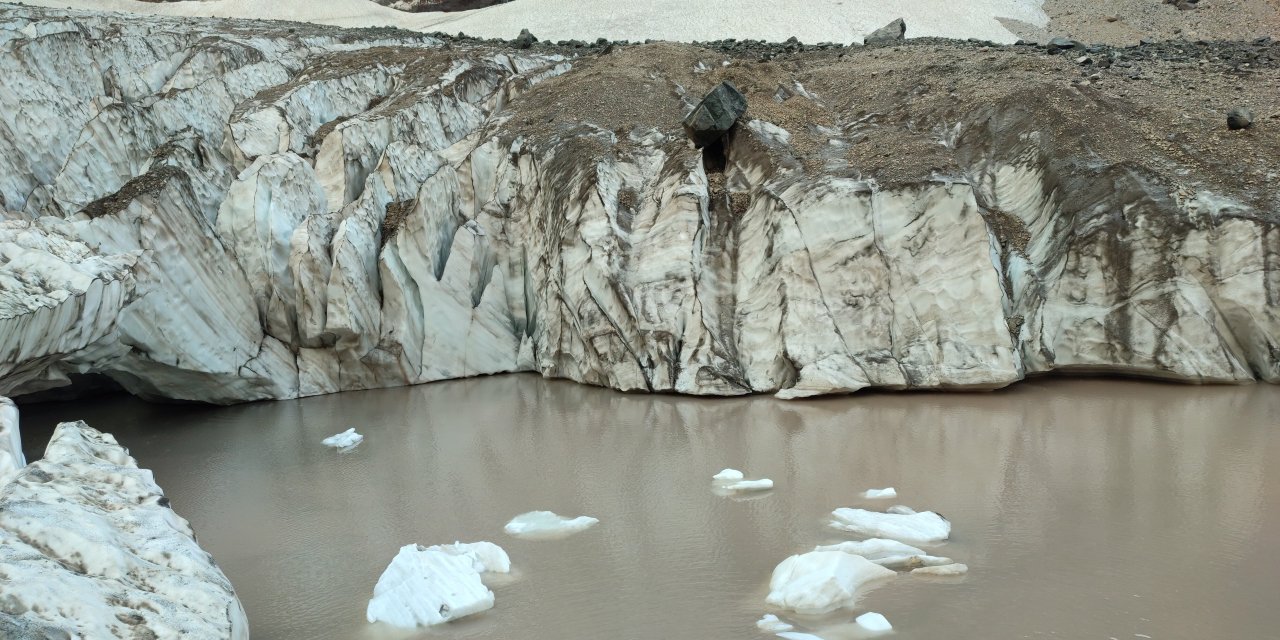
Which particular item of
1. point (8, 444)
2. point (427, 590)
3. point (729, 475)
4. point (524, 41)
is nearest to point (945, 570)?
point (729, 475)

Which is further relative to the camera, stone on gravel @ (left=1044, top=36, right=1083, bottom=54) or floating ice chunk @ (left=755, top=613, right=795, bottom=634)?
stone on gravel @ (left=1044, top=36, right=1083, bottom=54)

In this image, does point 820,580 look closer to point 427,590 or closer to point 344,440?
point 427,590

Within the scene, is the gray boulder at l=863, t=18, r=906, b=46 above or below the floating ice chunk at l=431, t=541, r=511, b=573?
above

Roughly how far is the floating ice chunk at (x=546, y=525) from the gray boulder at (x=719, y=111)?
5384 millimetres

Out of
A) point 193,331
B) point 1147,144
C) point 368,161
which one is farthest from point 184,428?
point 1147,144

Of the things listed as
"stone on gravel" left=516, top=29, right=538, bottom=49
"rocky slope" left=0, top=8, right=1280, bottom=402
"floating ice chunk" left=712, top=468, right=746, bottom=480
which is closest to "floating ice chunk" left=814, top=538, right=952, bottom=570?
"floating ice chunk" left=712, top=468, right=746, bottom=480

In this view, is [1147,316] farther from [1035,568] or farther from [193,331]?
[193,331]

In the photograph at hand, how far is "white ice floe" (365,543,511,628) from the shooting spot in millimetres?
4039

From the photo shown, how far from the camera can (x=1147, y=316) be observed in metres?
7.67

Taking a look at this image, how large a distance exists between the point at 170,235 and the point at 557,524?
5.20 meters

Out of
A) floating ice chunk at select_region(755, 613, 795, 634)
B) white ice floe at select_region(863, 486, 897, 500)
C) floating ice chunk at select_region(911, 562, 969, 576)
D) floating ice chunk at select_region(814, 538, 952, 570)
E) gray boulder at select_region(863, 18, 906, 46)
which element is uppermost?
gray boulder at select_region(863, 18, 906, 46)

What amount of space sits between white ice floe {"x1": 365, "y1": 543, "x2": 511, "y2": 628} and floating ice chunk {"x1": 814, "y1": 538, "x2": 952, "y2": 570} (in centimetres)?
159

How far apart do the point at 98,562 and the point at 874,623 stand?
289 cm

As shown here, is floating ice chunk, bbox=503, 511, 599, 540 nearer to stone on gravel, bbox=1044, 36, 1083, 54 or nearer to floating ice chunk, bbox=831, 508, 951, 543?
floating ice chunk, bbox=831, 508, 951, 543
